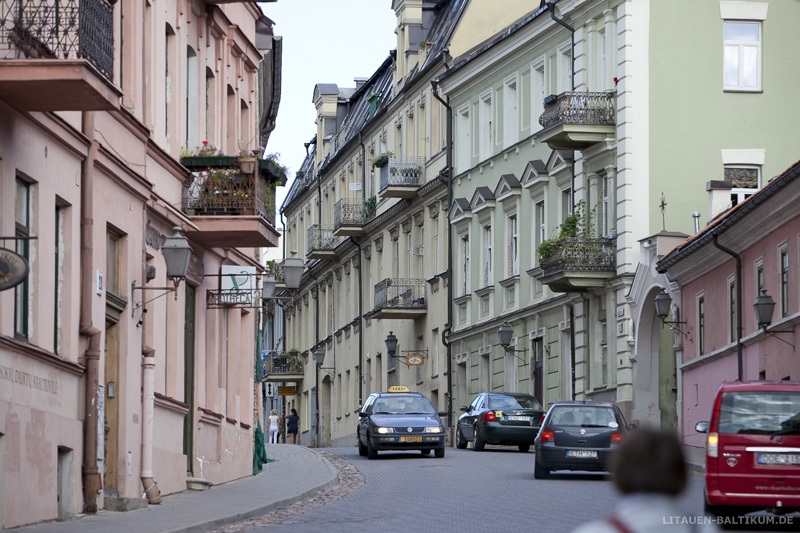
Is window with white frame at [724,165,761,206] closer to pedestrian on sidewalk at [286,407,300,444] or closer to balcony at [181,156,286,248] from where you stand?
balcony at [181,156,286,248]

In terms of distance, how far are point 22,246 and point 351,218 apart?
4854cm

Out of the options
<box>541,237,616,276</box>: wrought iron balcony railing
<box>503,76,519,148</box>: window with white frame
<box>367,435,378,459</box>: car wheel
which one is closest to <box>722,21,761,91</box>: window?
<box>541,237,616,276</box>: wrought iron balcony railing

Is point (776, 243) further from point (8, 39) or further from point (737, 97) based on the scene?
point (8, 39)

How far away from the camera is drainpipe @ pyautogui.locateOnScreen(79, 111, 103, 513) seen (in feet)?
63.0

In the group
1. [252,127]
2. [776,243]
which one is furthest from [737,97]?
[252,127]

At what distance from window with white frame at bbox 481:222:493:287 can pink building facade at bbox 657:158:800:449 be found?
11520 millimetres

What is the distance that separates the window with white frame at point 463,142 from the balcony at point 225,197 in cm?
2776

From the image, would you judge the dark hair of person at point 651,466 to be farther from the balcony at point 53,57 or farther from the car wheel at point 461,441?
the car wheel at point 461,441

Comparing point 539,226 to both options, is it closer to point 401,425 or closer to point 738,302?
point 401,425

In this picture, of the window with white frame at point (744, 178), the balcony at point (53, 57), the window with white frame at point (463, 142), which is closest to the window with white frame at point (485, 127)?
the window with white frame at point (463, 142)

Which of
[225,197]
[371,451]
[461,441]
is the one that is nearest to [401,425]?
[371,451]

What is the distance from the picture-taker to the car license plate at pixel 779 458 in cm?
1753

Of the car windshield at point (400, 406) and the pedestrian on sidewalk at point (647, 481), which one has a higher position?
the pedestrian on sidewalk at point (647, 481)

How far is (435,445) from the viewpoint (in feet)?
119
